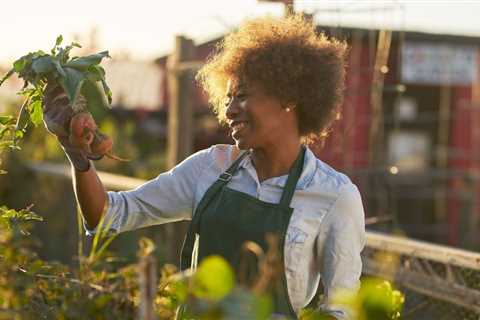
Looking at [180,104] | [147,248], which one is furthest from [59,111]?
[180,104]

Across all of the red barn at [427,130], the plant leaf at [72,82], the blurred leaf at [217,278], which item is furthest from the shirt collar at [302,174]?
the red barn at [427,130]

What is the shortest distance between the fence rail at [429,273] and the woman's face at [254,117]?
1.33 m

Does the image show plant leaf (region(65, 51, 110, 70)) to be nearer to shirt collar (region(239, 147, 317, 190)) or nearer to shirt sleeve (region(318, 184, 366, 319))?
shirt collar (region(239, 147, 317, 190))

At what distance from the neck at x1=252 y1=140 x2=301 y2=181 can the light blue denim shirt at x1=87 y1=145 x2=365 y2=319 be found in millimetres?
27

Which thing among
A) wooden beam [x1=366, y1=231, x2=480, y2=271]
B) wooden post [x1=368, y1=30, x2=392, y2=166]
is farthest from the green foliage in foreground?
wooden post [x1=368, y1=30, x2=392, y2=166]

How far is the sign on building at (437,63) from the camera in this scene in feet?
41.1

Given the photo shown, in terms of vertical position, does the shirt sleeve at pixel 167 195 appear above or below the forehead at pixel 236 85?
below

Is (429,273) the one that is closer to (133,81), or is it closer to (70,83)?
(70,83)

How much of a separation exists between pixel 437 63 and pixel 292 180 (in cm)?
1026

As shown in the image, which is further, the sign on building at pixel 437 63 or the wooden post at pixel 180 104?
Result: the sign on building at pixel 437 63

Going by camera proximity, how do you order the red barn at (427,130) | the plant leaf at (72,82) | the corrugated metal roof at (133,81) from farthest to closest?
the corrugated metal roof at (133,81) → the red barn at (427,130) → the plant leaf at (72,82)

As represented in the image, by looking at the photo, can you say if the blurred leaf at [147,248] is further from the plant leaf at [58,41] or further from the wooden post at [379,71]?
the wooden post at [379,71]

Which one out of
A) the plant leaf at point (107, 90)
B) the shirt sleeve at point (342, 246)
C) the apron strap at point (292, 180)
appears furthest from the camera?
the apron strap at point (292, 180)

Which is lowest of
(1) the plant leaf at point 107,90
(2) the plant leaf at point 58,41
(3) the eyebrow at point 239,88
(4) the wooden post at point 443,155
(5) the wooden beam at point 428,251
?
(4) the wooden post at point 443,155
